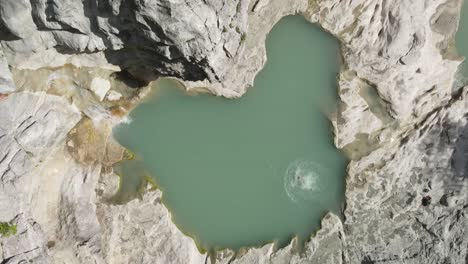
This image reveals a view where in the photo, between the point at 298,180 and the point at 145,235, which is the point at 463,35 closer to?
the point at 298,180

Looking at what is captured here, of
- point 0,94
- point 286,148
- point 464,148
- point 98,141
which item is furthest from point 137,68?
point 464,148

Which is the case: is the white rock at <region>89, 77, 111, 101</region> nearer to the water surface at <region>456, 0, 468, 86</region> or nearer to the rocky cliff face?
the rocky cliff face

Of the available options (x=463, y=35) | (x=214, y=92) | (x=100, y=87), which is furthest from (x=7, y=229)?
(x=463, y=35)

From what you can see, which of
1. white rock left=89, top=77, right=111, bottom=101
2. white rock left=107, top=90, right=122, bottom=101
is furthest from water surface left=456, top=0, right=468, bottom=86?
white rock left=89, top=77, right=111, bottom=101

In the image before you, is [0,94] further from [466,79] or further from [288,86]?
[466,79]

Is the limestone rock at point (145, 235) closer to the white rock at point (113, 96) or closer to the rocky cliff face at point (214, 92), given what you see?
the rocky cliff face at point (214, 92)
